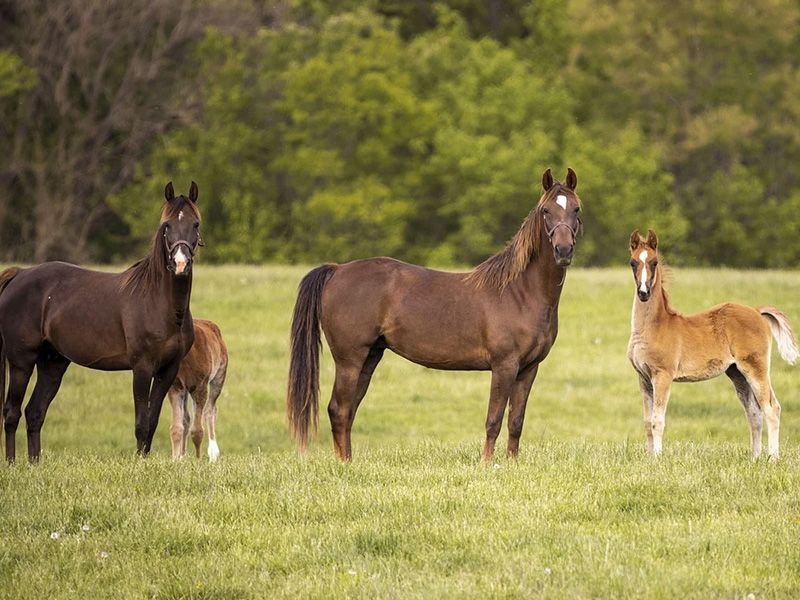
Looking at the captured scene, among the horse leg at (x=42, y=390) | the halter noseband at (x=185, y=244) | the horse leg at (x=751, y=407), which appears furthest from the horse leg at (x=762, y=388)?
the horse leg at (x=42, y=390)

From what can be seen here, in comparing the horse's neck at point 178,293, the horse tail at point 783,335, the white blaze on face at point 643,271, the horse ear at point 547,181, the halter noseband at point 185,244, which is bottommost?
the horse's neck at point 178,293

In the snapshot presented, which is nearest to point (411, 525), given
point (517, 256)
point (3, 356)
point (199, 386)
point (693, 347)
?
point (517, 256)

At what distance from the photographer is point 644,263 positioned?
10.6 metres

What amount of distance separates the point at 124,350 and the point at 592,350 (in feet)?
45.0

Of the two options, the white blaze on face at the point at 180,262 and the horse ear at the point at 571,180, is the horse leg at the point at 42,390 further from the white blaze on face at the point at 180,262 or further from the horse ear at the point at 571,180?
the horse ear at the point at 571,180

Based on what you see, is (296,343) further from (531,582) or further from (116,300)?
(531,582)

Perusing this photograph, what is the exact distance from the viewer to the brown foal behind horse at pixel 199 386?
12672 mm

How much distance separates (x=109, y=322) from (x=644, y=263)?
15.8 feet

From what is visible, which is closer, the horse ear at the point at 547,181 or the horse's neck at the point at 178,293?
the horse ear at the point at 547,181

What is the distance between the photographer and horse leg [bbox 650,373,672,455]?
10.7 meters

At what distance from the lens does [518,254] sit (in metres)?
10.5

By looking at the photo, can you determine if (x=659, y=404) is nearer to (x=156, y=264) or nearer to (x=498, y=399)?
(x=498, y=399)

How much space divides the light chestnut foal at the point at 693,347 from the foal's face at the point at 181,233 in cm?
384

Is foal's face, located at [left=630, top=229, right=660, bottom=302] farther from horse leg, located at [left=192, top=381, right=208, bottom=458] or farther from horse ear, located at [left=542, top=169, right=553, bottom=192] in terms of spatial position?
horse leg, located at [left=192, top=381, right=208, bottom=458]
